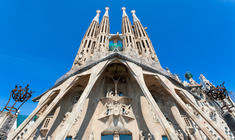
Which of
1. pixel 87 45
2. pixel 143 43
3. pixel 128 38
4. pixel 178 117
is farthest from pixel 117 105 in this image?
pixel 128 38

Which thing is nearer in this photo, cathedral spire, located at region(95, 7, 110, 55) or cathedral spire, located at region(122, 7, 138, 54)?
cathedral spire, located at region(95, 7, 110, 55)

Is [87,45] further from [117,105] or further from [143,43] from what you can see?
[117,105]

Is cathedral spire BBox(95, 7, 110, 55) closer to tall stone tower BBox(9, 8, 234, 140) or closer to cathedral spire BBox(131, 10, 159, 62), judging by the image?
tall stone tower BBox(9, 8, 234, 140)

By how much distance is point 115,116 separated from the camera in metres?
12.0

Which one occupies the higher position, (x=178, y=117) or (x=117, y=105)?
(x=117, y=105)

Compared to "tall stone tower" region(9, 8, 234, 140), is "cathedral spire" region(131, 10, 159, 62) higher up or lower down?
higher up

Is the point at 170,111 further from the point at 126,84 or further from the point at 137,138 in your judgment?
the point at 126,84

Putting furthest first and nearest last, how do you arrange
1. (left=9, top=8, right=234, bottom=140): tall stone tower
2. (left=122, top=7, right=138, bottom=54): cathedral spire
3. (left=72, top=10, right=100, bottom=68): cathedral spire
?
(left=122, top=7, right=138, bottom=54): cathedral spire < (left=72, top=10, right=100, bottom=68): cathedral spire < (left=9, top=8, right=234, bottom=140): tall stone tower

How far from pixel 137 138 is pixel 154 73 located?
5.64 metres

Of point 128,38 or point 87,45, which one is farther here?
point 128,38

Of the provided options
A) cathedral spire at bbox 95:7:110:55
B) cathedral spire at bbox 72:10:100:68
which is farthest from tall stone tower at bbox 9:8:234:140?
cathedral spire at bbox 95:7:110:55

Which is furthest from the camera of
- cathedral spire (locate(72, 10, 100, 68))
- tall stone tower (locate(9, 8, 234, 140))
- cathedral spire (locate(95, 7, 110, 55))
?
cathedral spire (locate(95, 7, 110, 55))

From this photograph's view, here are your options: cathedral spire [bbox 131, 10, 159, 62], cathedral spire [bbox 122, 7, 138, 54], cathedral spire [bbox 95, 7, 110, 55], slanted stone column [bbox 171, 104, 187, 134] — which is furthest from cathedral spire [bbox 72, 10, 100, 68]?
slanted stone column [bbox 171, 104, 187, 134]

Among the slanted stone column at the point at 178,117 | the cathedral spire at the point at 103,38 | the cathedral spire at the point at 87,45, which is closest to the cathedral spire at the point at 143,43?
the cathedral spire at the point at 103,38
